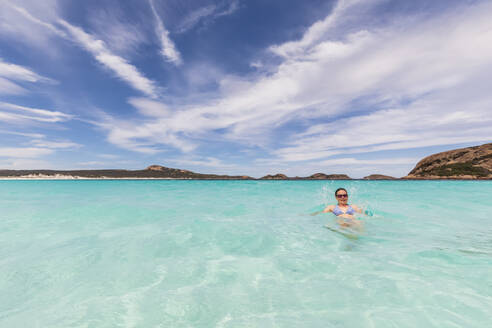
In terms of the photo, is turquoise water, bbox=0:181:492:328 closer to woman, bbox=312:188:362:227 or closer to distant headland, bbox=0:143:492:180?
woman, bbox=312:188:362:227

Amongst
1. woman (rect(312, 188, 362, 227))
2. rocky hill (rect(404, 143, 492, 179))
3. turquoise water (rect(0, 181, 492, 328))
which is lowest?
turquoise water (rect(0, 181, 492, 328))

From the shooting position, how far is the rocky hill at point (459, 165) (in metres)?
105

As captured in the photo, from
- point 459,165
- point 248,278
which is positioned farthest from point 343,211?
point 459,165

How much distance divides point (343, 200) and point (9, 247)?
501 inches

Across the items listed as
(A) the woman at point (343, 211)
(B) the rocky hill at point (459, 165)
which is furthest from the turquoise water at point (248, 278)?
(B) the rocky hill at point (459, 165)

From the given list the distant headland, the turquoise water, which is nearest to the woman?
the turquoise water

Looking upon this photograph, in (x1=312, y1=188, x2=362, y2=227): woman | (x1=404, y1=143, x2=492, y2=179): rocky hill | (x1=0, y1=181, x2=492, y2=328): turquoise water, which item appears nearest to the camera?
(x1=0, y1=181, x2=492, y2=328): turquoise water

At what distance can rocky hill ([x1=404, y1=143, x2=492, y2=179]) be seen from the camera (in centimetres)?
10519

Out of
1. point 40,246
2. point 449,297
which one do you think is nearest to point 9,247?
point 40,246

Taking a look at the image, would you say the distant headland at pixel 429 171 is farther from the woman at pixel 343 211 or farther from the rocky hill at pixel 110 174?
the woman at pixel 343 211

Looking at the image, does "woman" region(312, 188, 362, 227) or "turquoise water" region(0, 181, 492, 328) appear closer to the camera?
"turquoise water" region(0, 181, 492, 328)

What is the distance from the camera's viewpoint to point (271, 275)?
502 cm

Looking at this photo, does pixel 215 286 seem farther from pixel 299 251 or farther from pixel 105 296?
pixel 299 251

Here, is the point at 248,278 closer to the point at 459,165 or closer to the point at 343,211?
the point at 343,211
